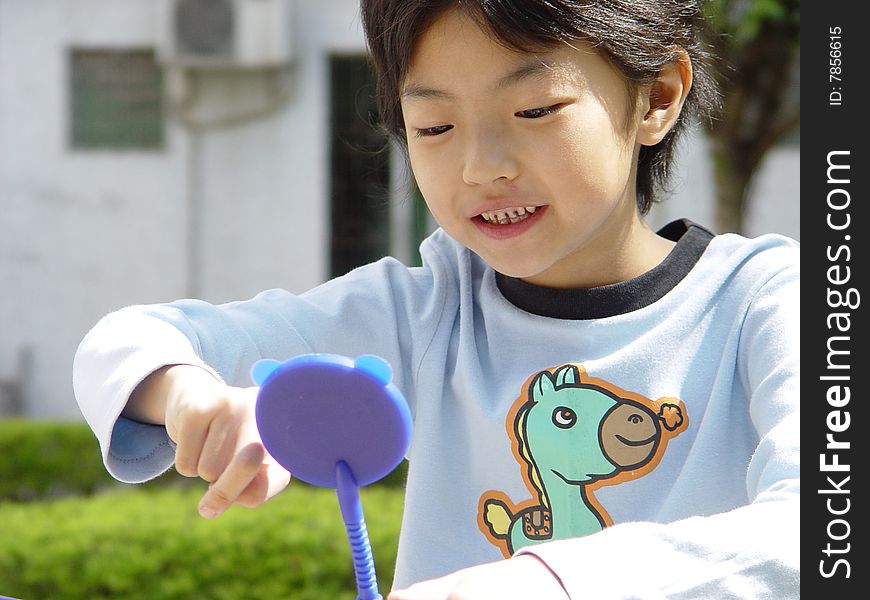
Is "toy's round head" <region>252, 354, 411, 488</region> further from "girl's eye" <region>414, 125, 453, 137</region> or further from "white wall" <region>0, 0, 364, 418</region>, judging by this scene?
"white wall" <region>0, 0, 364, 418</region>

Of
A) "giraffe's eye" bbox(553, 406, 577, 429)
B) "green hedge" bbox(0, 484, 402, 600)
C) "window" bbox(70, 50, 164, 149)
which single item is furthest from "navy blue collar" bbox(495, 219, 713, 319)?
"window" bbox(70, 50, 164, 149)

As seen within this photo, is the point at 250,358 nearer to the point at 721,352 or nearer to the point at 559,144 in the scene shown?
the point at 559,144

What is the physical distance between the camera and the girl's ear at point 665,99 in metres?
1.42

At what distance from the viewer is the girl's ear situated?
142 cm

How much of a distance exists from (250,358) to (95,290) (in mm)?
6488

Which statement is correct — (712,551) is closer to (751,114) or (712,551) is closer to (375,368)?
(375,368)

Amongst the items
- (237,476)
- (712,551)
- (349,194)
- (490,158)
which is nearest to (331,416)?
(237,476)

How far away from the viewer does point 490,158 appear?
1196 mm

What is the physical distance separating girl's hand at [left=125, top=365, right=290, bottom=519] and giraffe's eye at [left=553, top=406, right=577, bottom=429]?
375mm

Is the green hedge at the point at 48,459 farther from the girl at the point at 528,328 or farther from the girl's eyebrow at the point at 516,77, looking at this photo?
the girl's eyebrow at the point at 516,77

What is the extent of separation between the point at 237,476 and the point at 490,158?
42cm
